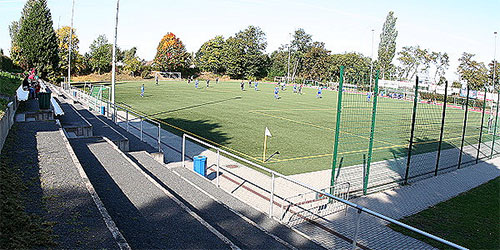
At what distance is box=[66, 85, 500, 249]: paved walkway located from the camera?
767 cm

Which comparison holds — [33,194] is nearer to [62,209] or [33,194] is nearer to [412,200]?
[62,209]

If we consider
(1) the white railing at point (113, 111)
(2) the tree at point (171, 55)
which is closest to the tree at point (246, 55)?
(2) the tree at point (171, 55)

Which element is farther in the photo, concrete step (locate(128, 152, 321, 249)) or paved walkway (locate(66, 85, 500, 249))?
paved walkway (locate(66, 85, 500, 249))

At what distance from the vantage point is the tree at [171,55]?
281ft

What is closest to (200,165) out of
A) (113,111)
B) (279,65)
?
(113,111)

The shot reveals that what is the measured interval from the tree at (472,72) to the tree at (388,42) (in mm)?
15743

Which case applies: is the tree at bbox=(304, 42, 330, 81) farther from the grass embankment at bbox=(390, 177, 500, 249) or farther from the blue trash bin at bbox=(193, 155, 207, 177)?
the blue trash bin at bbox=(193, 155, 207, 177)

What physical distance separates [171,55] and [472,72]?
65.4 m

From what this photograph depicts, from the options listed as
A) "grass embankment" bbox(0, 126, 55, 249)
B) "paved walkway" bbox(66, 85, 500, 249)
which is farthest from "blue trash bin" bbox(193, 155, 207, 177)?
"grass embankment" bbox(0, 126, 55, 249)

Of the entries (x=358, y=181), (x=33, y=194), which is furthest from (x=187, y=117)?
(x=33, y=194)

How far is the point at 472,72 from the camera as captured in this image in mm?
70250

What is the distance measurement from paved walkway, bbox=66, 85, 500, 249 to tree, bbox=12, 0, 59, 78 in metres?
40.7

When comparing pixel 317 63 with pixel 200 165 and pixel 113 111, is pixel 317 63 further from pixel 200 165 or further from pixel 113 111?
pixel 200 165

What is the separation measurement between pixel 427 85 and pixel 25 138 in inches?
563
